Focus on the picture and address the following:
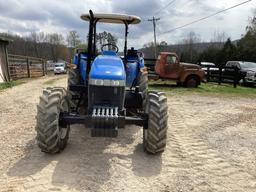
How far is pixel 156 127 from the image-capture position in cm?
524

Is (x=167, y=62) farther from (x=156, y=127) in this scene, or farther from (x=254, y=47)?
(x=254, y=47)

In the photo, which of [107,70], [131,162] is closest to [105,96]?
[107,70]

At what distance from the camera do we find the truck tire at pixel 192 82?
18.6 metres

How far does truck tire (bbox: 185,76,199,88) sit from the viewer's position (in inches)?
731

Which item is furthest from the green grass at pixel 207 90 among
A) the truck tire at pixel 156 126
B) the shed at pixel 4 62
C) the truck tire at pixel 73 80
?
the truck tire at pixel 156 126

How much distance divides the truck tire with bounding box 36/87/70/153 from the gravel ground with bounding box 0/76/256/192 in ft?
0.75

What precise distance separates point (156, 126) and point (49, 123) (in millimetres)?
1610

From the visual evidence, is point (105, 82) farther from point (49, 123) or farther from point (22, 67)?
point (22, 67)

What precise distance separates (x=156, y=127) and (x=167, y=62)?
13.5 metres

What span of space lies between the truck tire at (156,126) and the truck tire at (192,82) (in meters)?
13.4

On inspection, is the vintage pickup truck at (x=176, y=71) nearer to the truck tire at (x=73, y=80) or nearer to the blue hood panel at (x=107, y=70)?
the truck tire at (x=73, y=80)

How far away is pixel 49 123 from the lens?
16.6 ft

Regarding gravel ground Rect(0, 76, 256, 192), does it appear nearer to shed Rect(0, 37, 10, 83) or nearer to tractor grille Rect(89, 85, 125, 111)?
tractor grille Rect(89, 85, 125, 111)

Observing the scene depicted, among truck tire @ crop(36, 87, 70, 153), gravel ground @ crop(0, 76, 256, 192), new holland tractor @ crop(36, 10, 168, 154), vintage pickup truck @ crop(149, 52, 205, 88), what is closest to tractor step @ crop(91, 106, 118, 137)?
new holland tractor @ crop(36, 10, 168, 154)
